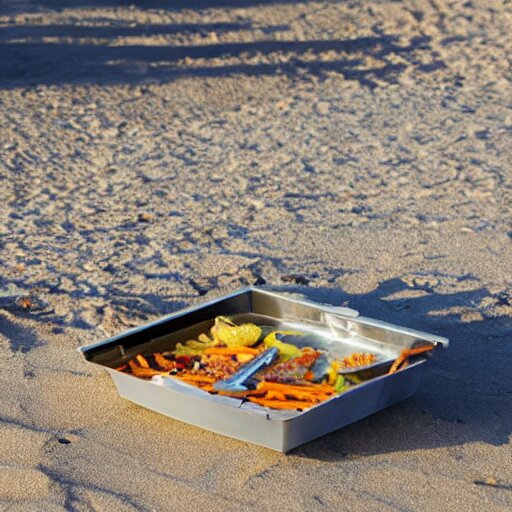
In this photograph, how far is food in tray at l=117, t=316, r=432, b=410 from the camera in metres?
3.39

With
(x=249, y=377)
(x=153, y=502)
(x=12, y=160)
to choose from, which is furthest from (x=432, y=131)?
(x=153, y=502)

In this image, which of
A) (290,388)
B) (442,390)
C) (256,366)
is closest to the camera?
(290,388)

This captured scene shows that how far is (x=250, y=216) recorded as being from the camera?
5492mm

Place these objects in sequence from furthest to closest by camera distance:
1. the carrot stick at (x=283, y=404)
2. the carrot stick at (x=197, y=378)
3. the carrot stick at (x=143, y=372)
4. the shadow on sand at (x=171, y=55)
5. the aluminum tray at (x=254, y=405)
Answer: the shadow on sand at (x=171, y=55), the carrot stick at (x=143, y=372), the carrot stick at (x=197, y=378), the carrot stick at (x=283, y=404), the aluminum tray at (x=254, y=405)

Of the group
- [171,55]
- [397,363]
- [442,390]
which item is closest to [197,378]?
[397,363]

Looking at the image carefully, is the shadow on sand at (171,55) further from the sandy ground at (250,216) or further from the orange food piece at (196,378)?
the orange food piece at (196,378)

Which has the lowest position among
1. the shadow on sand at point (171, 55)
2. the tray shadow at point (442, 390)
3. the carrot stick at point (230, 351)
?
the tray shadow at point (442, 390)

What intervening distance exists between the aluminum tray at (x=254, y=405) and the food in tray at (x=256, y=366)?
0.06m

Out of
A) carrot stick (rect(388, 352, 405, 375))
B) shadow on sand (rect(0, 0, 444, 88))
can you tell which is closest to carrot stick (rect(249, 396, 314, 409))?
carrot stick (rect(388, 352, 405, 375))

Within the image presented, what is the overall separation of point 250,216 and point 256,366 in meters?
1.98

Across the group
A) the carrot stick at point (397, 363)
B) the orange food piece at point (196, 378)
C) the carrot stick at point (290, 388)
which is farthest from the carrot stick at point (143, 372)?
the carrot stick at point (397, 363)

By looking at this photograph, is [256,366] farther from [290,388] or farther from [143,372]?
[143,372]

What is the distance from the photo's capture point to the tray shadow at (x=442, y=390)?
3391mm

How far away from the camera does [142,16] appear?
365 inches
